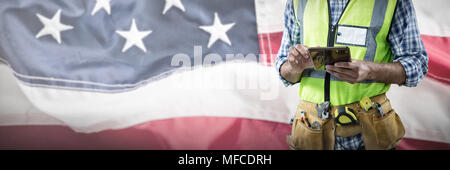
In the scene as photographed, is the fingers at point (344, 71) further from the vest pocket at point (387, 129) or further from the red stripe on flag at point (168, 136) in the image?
the red stripe on flag at point (168, 136)

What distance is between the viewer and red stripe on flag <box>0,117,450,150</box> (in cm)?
167

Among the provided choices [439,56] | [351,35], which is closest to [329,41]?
[351,35]

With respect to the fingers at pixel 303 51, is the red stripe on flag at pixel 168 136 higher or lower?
lower

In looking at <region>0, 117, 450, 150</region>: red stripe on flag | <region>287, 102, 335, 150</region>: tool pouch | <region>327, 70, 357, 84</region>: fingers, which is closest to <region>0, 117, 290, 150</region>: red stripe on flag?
<region>0, 117, 450, 150</region>: red stripe on flag

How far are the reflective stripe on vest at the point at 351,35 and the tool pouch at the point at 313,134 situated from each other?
4 centimetres

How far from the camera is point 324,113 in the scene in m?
0.98

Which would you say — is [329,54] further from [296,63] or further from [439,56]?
[439,56]

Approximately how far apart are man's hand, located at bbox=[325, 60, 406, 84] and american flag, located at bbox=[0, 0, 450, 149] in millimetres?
711

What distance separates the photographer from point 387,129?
949mm

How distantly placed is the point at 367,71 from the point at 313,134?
0.23m

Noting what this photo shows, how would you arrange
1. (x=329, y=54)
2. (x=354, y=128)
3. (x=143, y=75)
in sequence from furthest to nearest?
(x=143, y=75) → (x=354, y=128) → (x=329, y=54)

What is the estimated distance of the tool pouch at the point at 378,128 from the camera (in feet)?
3.09

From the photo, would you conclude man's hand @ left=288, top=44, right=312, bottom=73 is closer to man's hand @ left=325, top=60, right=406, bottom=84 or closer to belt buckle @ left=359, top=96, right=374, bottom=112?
man's hand @ left=325, top=60, right=406, bottom=84

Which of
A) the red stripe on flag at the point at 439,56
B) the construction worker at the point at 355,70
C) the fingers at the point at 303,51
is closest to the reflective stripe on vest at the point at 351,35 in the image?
the construction worker at the point at 355,70
